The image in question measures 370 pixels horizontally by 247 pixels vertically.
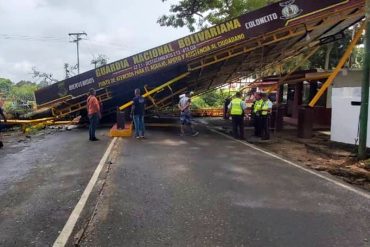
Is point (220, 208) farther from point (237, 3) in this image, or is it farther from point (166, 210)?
point (237, 3)

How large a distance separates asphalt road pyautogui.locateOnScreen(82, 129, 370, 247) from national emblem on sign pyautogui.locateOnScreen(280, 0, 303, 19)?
5.66 meters

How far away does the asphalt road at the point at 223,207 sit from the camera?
5188 millimetres

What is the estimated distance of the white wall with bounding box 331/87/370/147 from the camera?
41.7 ft

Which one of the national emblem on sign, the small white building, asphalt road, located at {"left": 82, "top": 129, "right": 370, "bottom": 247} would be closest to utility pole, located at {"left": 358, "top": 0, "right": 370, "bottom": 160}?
the small white building

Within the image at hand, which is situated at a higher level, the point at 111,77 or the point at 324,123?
the point at 111,77

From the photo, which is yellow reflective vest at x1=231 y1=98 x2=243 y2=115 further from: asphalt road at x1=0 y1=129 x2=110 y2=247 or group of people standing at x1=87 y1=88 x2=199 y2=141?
asphalt road at x1=0 y1=129 x2=110 y2=247

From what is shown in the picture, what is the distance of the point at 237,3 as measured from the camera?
93.4 feet

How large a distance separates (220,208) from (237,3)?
78.3 feet

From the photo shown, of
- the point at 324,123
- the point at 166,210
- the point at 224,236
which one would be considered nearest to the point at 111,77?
the point at 324,123

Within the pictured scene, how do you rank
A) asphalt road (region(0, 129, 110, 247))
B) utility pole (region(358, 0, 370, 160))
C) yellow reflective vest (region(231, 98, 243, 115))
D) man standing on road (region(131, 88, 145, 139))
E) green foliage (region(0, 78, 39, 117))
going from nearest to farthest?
asphalt road (region(0, 129, 110, 247)) → utility pole (region(358, 0, 370, 160)) → man standing on road (region(131, 88, 145, 139)) → yellow reflective vest (region(231, 98, 243, 115)) → green foliage (region(0, 78, 39, 117))

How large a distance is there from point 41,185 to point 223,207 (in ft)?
11.0

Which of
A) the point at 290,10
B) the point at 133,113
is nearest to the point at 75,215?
the point at 133,113

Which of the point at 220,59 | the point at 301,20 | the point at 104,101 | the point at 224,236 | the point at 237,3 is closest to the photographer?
the point at 224,236

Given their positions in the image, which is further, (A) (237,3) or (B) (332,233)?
(A) (237,3)
